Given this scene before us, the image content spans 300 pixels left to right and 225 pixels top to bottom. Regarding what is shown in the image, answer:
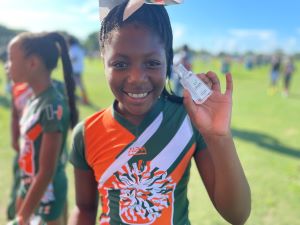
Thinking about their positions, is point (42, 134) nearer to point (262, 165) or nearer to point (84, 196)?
point (84, 196)

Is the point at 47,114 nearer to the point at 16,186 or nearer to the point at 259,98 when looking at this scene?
the point at 16,186

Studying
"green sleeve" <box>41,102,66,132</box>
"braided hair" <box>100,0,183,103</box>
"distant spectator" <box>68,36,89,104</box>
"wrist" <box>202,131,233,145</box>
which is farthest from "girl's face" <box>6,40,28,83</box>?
"distant spectator" <box>68,36,89,104</box>

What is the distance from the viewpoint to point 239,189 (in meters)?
1.22

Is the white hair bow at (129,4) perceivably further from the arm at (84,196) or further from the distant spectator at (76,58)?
the distant spectator at (76,58)

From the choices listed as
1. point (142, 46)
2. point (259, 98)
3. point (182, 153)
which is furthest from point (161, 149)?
point (259, 98)

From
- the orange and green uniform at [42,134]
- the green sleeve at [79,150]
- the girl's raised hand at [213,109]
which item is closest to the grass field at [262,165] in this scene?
the girl's raised hand at [213,109]

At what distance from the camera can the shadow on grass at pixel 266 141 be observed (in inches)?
225

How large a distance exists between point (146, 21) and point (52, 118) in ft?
3.54

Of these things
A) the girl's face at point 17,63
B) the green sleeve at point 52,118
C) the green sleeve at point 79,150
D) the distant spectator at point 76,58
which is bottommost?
the distant spectator at point 76,58

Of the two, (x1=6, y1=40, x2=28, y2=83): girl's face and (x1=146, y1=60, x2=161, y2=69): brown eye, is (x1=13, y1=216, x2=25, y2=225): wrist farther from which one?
(x1=146, y1=60, x2=161, y2=69): brown eye

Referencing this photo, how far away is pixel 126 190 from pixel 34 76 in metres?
1.23

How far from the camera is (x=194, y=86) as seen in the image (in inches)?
47.3

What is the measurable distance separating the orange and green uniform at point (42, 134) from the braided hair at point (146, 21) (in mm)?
864

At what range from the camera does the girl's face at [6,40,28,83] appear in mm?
2270
